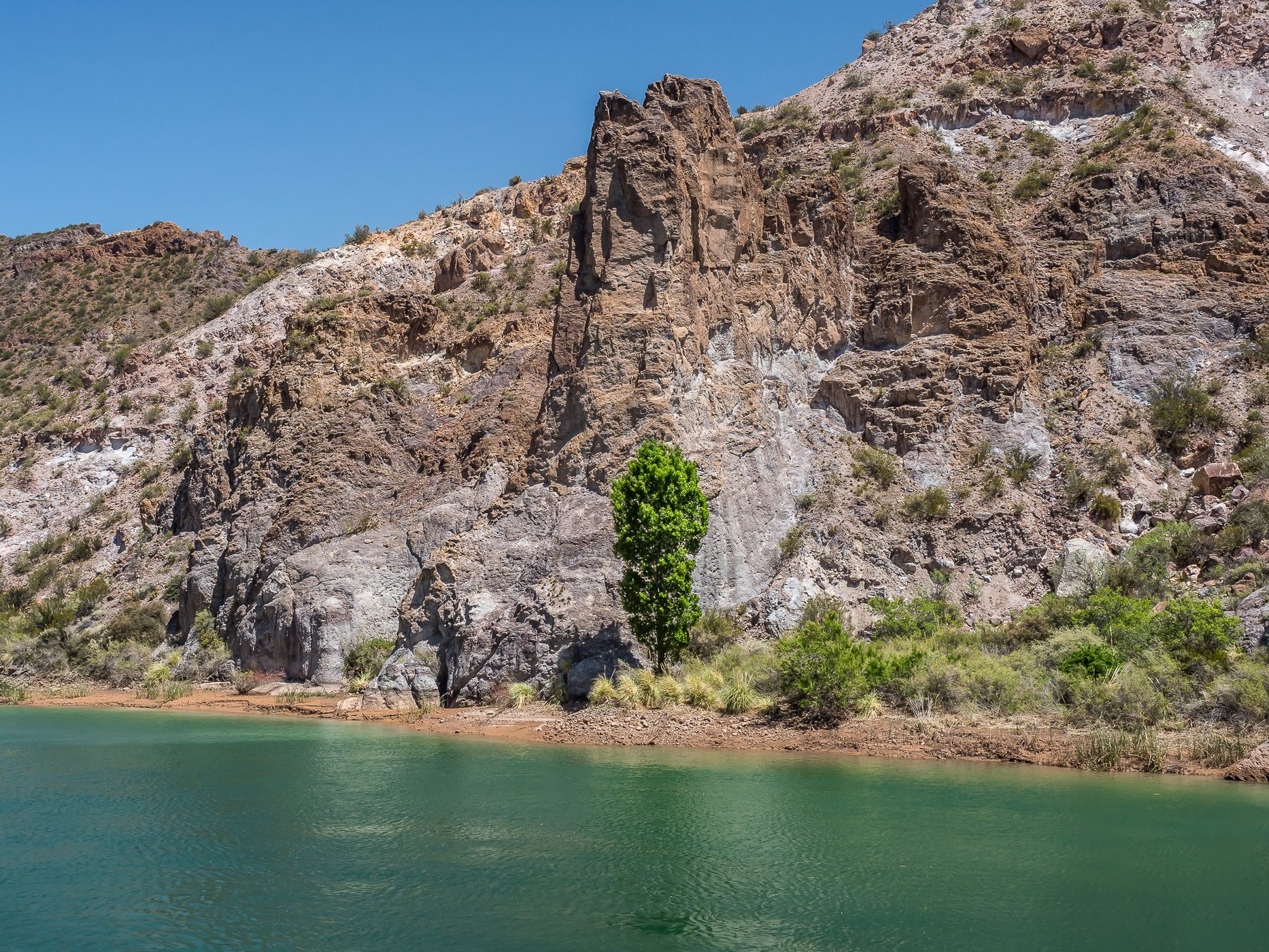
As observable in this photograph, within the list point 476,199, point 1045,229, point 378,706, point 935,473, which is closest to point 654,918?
point 378,706

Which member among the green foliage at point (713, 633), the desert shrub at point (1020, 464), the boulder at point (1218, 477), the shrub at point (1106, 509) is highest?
the desert shrub at point (1020, 464)

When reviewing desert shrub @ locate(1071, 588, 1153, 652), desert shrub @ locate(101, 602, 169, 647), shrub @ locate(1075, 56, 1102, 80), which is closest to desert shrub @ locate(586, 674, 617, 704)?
desert shrub @ locate(1071, 588, 1153, 652)

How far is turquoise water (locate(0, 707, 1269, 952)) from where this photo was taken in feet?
33.7

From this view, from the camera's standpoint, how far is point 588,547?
32281mm

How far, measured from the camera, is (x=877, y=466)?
1460 inches

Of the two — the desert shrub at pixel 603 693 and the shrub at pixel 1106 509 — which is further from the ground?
the shrub at pixel 1106 509

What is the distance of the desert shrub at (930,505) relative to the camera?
117 feet

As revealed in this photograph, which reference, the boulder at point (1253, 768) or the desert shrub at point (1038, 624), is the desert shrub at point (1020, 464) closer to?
the desert shrub at point (1038, 624)

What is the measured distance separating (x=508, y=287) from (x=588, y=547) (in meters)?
24.0

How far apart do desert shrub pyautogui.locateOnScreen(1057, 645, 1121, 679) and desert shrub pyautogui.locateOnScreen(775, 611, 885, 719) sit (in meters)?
4.51

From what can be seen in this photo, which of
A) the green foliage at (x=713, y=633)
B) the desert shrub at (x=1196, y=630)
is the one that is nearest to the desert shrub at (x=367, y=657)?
the green foliage at (x=713, y=633)

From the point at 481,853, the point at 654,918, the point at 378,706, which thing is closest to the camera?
the point at 654,918

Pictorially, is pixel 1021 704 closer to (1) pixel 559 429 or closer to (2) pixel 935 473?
(2) pixel 935 473

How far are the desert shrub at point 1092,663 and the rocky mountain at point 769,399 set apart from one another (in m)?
3.83
